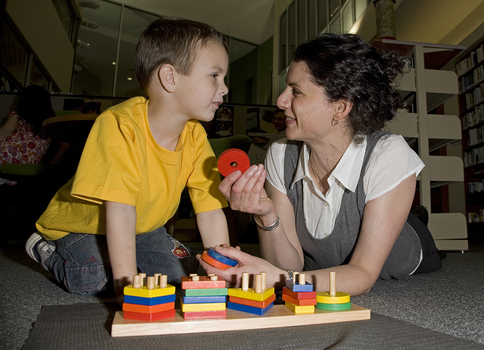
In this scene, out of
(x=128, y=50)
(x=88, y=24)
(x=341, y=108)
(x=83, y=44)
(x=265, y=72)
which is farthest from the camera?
(x=265, y=72)

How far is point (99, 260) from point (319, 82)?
824mm

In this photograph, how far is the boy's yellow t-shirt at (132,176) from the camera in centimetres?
80

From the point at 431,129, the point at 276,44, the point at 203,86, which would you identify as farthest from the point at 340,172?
the point at 276,44

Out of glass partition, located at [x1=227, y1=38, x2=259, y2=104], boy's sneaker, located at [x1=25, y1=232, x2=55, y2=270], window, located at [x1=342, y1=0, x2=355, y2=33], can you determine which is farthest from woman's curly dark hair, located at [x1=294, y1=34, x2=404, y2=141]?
glass partition, located at [x1=227, y1=38, x2=259, y2=104]

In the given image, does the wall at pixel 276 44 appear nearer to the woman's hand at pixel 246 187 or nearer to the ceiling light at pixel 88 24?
the ceiling light at pixel 88 24

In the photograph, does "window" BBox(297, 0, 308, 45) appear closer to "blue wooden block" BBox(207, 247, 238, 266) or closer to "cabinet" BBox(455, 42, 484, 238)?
"cabinet" BBox(455, 42, 484, 238)

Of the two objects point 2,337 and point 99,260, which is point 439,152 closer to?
point 99,260

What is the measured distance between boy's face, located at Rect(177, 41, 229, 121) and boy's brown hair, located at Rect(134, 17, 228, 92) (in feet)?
0.07

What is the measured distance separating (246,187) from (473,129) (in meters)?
5.53

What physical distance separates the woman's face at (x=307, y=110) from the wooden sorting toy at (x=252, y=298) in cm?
55

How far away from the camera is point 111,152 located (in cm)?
83

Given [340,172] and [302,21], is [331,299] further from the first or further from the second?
[302,21]

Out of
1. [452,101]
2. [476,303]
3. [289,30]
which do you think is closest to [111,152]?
[476,303]

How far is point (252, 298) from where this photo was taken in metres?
0.61
